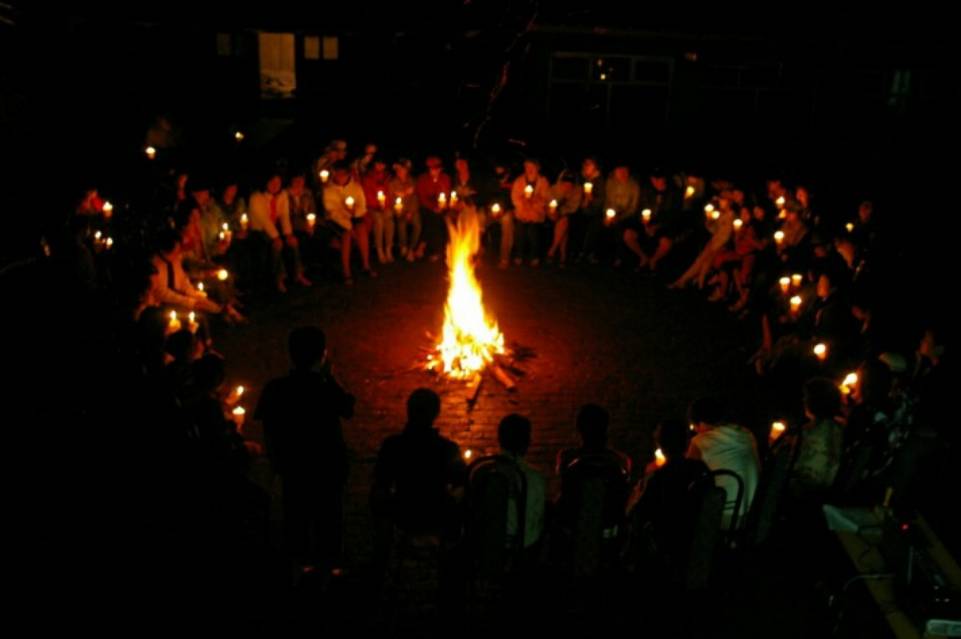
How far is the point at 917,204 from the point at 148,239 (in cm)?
1567

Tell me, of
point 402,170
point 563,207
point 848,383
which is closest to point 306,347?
point 848,383

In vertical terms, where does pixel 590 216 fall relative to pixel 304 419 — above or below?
above

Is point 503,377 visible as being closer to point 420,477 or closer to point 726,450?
point 726,450

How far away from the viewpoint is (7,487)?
26.1 ft

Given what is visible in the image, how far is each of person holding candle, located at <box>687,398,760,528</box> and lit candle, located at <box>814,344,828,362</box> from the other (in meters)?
3.06

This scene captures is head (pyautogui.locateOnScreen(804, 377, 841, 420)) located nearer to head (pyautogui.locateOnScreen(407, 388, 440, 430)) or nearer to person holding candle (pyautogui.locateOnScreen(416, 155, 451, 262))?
head (pyautogui.locateOnScreen(407, 388, 440, 430))

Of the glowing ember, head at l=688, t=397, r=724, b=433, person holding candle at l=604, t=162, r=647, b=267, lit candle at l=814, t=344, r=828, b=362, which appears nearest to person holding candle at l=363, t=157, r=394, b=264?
the glowing ember

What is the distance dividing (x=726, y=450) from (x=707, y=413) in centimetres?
32

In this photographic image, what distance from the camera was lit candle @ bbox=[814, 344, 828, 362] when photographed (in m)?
A: 9.17

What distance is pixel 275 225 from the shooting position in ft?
41.6

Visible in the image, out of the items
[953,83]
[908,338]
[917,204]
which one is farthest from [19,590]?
[953,83]

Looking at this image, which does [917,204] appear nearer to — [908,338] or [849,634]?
[908,338]

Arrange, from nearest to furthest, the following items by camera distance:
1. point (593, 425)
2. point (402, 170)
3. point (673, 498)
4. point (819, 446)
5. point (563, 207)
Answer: point (673, 498)
point (593, 425)
point (819, 446)
point (402, 170)
point (563, 207)

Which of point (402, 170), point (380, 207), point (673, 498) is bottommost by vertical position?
point (673, 498)
